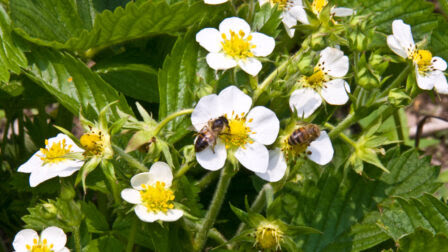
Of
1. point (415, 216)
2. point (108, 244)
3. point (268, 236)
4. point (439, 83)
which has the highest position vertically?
point (439, 83)

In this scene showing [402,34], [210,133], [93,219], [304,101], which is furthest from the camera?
[93,219]

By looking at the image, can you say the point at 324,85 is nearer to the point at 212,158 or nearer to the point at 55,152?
the point at 212,158

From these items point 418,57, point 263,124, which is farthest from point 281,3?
point 263,124

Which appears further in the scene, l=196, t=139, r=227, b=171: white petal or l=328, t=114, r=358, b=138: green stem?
l=328, t=114, r=358, b=138: green stem

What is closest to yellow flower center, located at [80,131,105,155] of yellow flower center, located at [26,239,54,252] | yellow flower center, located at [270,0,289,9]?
yellow flower center, located at [26,239,54,252]

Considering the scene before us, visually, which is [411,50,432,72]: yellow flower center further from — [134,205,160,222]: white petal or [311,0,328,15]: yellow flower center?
[134,205,160,222]: white petal

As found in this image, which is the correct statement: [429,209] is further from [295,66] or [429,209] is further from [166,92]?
[166,92]
